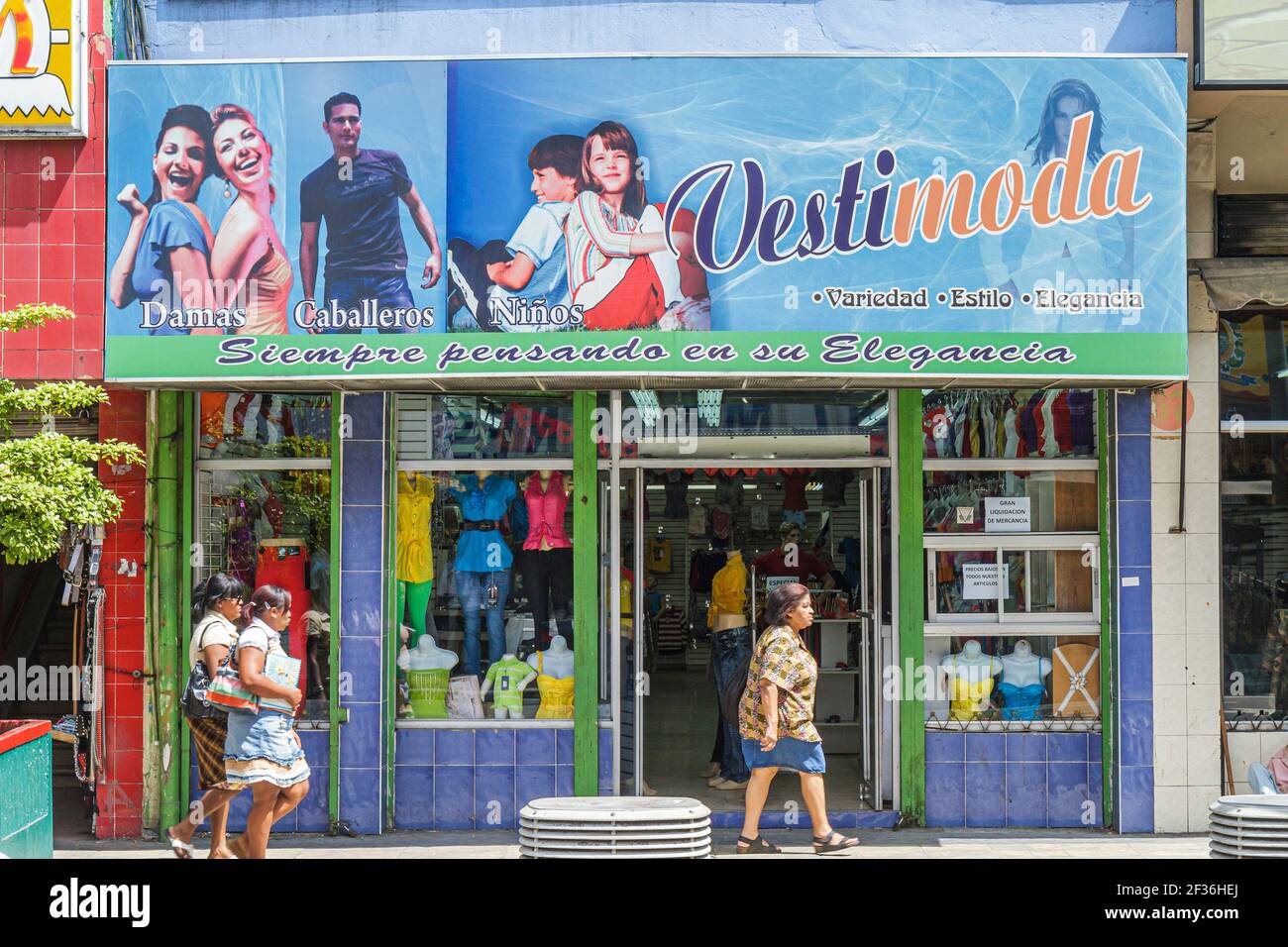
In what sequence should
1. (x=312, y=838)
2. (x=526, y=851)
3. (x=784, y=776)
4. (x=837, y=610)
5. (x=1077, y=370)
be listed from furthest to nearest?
(x=837, y=610), (x=784, y=776), (x=312, y=838), (x=1077, y=370), (x=526, y=851)

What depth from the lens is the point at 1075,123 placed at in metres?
8.75

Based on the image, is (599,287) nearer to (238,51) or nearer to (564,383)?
(564,383)

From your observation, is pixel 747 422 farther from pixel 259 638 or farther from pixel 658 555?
pixel 658 555

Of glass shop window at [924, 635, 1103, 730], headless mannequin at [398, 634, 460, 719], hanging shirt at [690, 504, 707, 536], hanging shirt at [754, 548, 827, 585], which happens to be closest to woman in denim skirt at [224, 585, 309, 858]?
headless mannequin at [398, 634, 460, 719]

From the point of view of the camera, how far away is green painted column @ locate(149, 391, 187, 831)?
952cm

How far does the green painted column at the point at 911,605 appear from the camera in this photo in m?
9.61

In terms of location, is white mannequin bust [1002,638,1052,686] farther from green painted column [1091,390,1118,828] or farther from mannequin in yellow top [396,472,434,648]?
mannequin in yellow top [396,472,434,648]

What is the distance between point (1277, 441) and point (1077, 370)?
227cm

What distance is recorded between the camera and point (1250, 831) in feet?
20.8

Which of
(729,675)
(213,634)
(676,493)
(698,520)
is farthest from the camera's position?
(698,520)

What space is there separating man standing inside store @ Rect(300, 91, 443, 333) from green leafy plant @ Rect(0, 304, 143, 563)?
1.55 meters

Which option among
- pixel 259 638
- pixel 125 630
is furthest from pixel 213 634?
pixel 125 630

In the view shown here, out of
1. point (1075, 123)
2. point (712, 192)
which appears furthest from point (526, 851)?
point (1075, 123)

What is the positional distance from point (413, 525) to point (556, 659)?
55.0 inches
